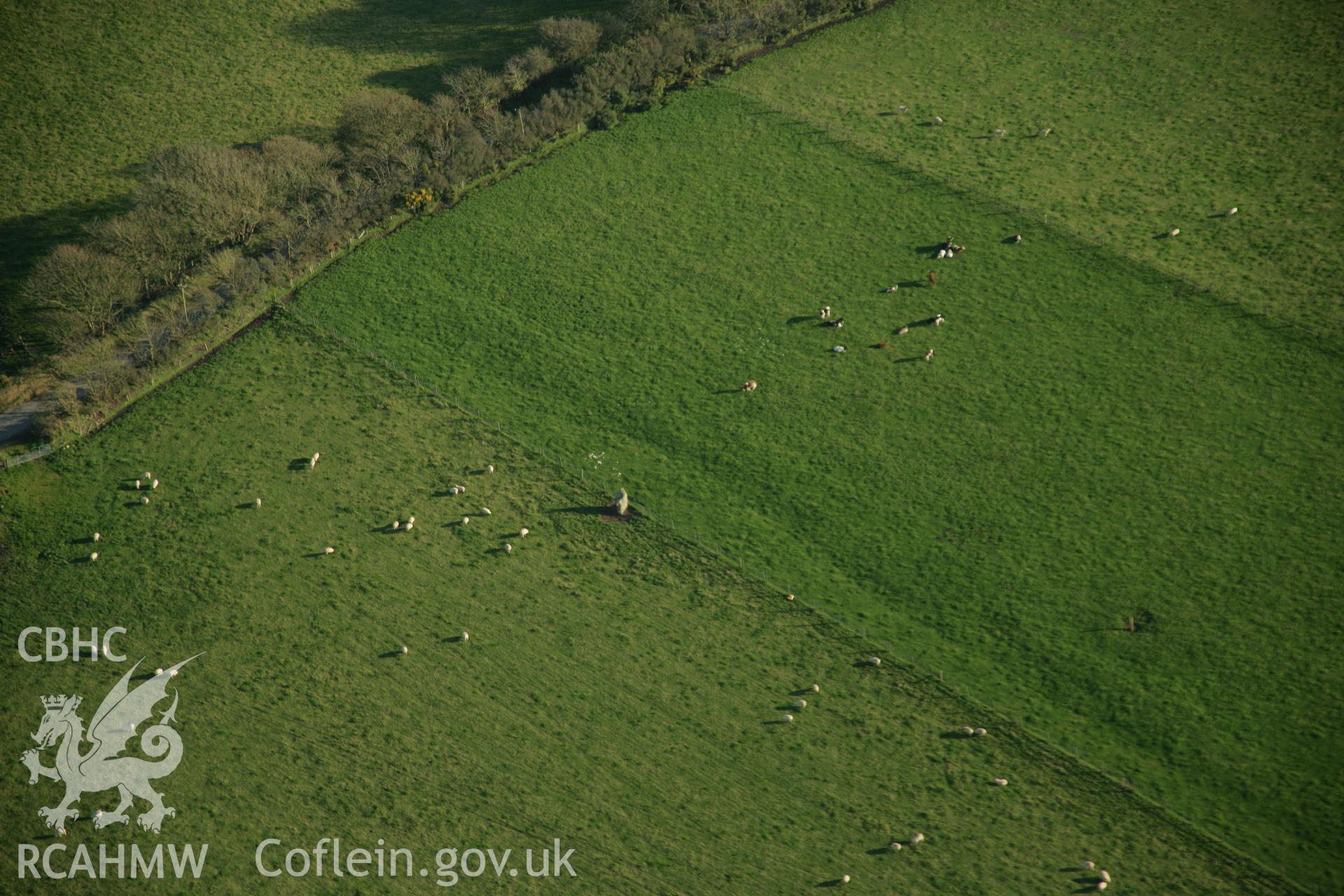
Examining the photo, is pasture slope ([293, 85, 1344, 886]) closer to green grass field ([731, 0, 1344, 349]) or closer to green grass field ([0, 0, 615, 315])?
green grass field ([731, 0, 1344, 349])

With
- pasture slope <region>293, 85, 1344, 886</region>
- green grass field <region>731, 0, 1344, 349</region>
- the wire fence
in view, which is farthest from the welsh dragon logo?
green grass field <region>731, 0, 1344, 349</region>

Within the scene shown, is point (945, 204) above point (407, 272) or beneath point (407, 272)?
above

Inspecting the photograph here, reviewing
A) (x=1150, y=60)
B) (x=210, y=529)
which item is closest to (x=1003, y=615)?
(x=210, y=529)

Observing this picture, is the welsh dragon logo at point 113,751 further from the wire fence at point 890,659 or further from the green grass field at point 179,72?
the green grass field at point 179,72

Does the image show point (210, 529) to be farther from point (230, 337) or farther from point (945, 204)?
point (945, 204)

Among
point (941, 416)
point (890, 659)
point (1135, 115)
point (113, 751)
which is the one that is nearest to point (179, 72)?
point (113, 751)

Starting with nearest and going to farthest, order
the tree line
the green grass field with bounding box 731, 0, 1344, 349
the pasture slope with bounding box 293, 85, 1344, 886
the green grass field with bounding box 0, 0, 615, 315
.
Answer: the pasture slope with bounding box 293, 85, 1344, 886 → the tree line → the green grass field with bounding box 731, 0, 1344, 349 → the green grass field with bounding box 0, 0, 615, 315

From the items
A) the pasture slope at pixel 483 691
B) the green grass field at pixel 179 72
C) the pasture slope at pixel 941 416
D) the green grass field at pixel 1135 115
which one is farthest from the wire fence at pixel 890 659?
the green grass field at pixel 1135 115
